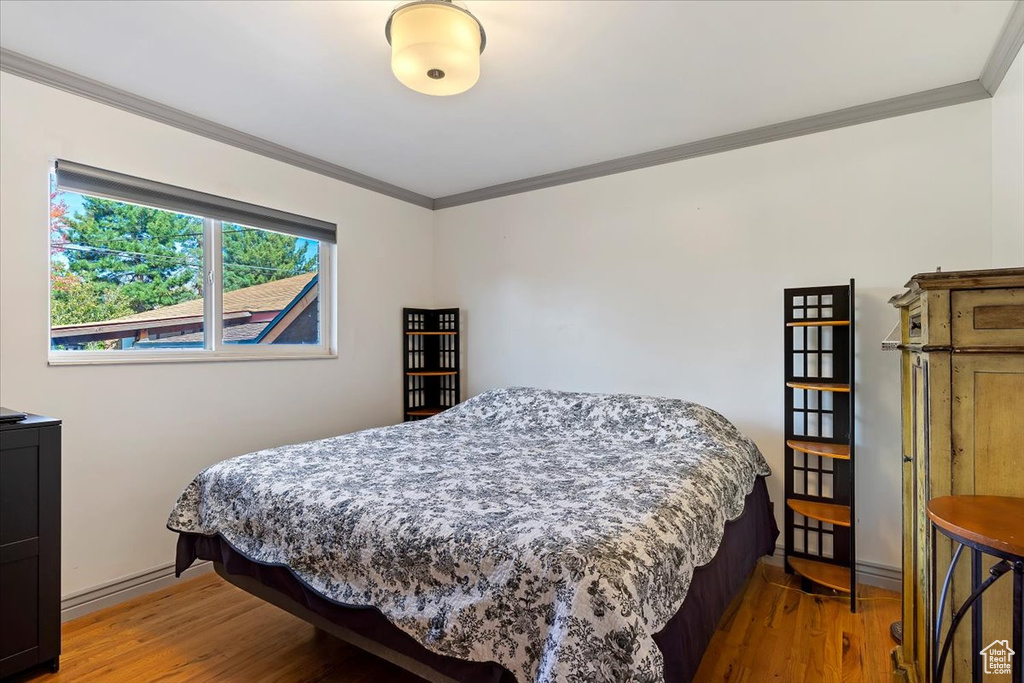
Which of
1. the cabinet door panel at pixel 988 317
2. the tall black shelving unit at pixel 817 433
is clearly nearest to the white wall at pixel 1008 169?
the tall black shelving unit at pixel 817 433

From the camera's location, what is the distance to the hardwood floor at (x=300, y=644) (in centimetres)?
182

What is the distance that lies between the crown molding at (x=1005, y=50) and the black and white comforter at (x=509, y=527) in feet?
6.35

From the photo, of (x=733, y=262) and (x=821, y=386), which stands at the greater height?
(x=733, y=262)

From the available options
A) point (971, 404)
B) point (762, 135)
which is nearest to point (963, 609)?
point (971, 404)

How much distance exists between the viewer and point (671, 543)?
57.4 inches

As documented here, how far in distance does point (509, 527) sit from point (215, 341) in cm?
226

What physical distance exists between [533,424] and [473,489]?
1.25m

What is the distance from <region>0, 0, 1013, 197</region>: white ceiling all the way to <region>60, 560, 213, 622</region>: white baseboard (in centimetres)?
235

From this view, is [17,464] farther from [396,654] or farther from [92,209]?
[396,654]

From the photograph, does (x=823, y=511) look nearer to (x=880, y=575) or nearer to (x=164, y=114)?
(x=880, y=575)

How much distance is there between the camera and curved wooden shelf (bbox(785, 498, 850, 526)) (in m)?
2.29

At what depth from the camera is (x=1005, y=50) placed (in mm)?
1970

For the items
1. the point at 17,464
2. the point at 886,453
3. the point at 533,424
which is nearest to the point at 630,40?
the point at 533,424

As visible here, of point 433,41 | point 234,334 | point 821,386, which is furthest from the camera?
point 234,334
